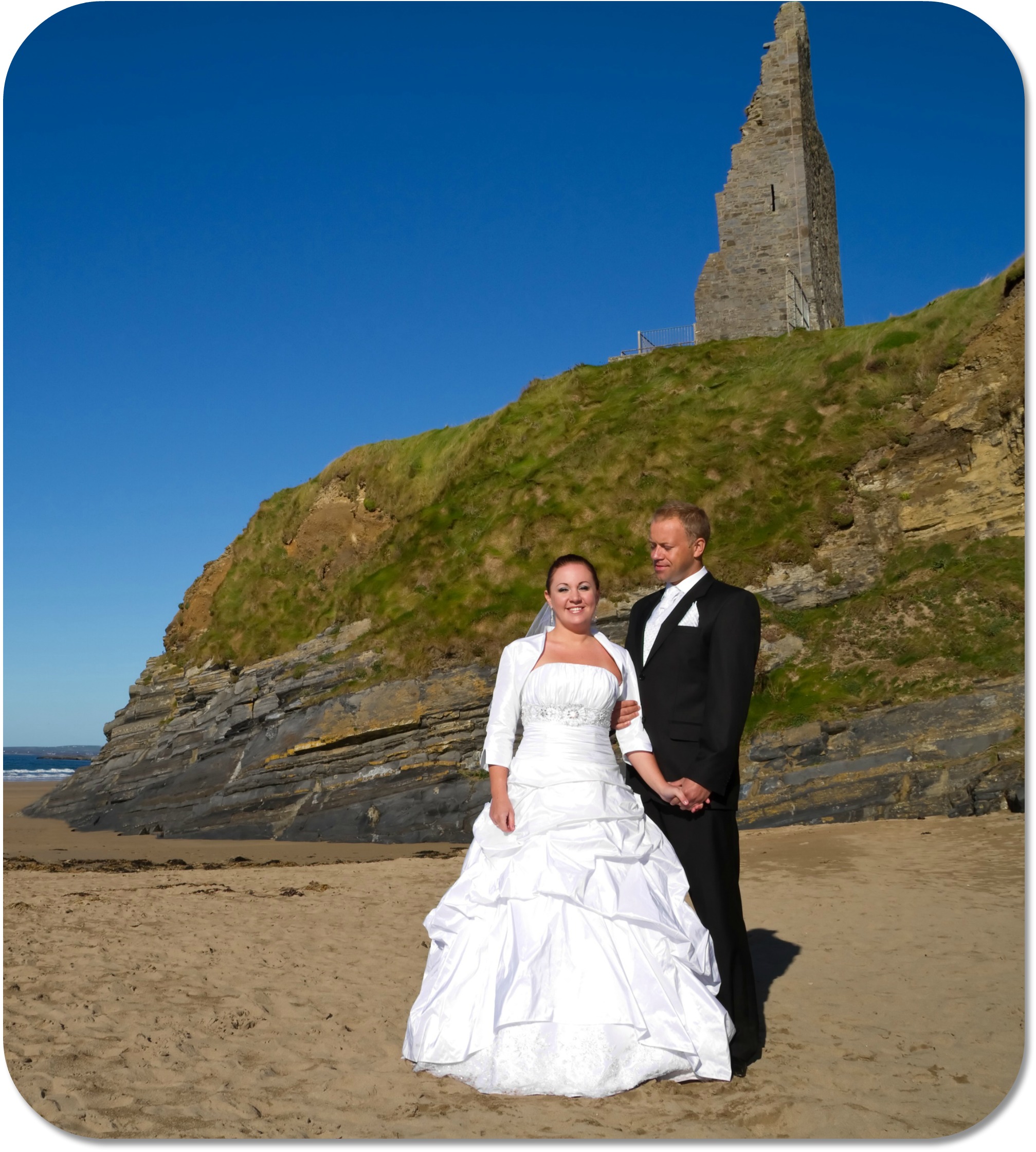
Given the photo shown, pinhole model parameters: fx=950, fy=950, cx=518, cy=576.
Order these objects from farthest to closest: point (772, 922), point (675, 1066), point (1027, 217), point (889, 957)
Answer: point (772, 922), point (889, 957), point (1027, 217), point (675, 1066)

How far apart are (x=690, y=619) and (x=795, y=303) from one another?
28489 millimetres

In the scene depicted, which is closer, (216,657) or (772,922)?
(772,922)

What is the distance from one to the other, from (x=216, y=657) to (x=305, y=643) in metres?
5.28

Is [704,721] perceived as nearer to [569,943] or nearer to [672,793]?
[672,793]

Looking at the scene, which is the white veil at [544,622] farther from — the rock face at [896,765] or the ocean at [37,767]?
the ocean at [37,767]

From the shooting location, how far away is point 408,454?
1108 inches

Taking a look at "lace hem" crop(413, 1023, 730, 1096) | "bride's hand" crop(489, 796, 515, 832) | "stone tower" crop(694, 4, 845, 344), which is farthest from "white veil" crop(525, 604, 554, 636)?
"stone tower" crop(694, 4, 845, 344)

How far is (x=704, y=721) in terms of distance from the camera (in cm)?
509

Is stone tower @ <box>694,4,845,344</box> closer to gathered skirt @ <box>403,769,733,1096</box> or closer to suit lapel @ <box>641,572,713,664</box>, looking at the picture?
suit lapel @ <box>641,572,713,664</box>

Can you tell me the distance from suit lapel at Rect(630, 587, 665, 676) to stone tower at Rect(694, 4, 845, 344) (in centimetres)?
2708

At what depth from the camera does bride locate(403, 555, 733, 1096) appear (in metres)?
4.53

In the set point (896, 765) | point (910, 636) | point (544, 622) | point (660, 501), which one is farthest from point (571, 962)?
point (660, 501)

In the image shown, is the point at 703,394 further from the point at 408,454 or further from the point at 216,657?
the point at 216,657

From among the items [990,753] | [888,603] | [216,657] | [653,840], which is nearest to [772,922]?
[653,840]
